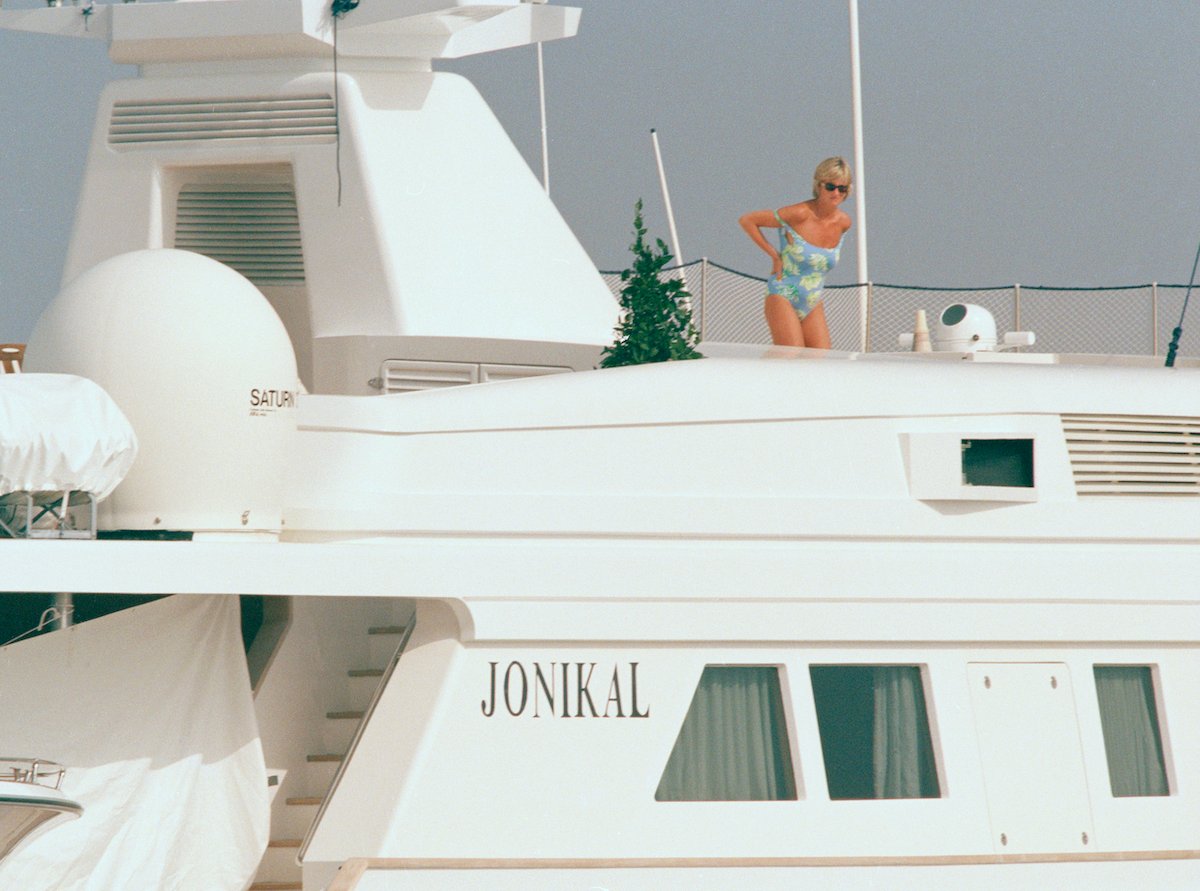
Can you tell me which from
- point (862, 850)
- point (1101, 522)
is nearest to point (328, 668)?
point (862, 850)

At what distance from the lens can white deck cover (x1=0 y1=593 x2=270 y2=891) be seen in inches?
267

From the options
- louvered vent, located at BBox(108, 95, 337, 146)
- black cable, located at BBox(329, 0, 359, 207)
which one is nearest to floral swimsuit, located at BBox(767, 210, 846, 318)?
black cable, located at BBox(329, 0, 359, 207)

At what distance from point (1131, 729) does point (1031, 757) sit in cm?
60

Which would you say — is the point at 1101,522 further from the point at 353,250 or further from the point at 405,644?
the point at 353,250

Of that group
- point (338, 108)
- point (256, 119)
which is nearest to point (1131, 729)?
point (338, 108)

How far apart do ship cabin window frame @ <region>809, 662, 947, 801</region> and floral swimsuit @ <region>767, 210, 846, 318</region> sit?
113 inches

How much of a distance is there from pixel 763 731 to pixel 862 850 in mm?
674

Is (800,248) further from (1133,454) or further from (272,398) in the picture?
(272,398)

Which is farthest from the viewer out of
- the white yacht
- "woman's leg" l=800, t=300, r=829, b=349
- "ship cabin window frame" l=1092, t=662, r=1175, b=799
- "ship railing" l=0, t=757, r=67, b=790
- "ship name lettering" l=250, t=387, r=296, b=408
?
"woman's leg" l=800, t=300, r=829, b=349

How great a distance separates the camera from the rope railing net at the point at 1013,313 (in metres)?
13.6

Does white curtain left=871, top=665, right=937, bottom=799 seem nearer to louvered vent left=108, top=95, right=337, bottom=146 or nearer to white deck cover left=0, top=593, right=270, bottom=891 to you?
white deck cover left=0, top=593, right=270, bottom=891

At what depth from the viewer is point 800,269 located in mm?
9344

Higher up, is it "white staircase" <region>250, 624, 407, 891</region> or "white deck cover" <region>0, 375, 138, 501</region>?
"white deck cover" <region>0, 375, 138, 501</region>

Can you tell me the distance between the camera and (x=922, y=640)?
7266 millimetres
